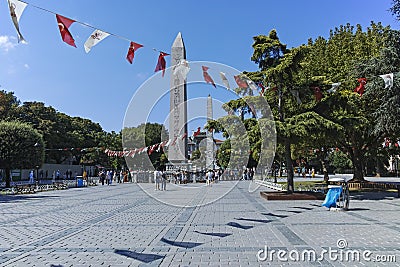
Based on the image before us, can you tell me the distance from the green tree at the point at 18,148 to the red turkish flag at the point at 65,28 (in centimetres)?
2387

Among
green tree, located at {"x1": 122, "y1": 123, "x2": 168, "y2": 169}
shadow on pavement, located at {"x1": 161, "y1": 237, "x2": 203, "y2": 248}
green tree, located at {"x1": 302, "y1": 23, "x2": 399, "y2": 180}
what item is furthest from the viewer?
green tree, located at {"x1": 122, "y1": 123, "x2": 168, "y2": 169}

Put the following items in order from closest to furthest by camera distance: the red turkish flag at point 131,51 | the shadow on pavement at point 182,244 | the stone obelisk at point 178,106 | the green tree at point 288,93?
the shadow on pavement at point 182,244 < the red turkish flag at point 131,51 < the green tree at point 288,93 < the stone obelisk at point 178,106

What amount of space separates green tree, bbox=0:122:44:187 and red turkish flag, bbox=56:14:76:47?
23.9 m

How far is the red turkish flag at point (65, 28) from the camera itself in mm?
8963

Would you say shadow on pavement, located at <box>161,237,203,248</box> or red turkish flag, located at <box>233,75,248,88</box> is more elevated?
red turkish flag, located at <box>233,75,248,88</box>

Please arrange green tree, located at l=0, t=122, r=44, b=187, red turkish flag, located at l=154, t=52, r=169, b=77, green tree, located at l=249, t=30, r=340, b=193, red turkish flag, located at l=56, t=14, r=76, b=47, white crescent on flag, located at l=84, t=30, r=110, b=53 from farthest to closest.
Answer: green tree, located at l=0, t=122, r=44, b=187
green tree, located at l=249, t=30, r=340, b=193
red turkish flag, located at l=154, t=52, r=169, b=77
white crescent on flag, located at l=84, t=30, r=110, b=53
red turkish flag, located at l=56, t=14, r=76, b=47

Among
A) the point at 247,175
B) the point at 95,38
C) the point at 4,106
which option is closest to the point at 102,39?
the point at 95,38

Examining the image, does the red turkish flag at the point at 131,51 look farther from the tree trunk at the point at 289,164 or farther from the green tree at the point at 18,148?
the green tree at the point at 18,148

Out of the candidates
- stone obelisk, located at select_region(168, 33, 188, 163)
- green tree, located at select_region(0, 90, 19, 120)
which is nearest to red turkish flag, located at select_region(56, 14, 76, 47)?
stone obelisk, located at select_region(168, 33, 188, 163)

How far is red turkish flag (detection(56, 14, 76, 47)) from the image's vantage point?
8.96 m

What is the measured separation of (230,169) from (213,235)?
41.7 meters

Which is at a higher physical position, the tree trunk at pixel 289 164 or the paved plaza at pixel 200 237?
the tree trunk at pixel 289 164

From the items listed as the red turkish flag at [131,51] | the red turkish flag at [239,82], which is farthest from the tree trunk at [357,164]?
the red turkish flag at [131,51]

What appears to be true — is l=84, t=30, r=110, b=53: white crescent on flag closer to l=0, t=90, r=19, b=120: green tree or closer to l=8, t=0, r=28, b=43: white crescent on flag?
l=8, t=0, r=28, b=43: white crescent on flag
